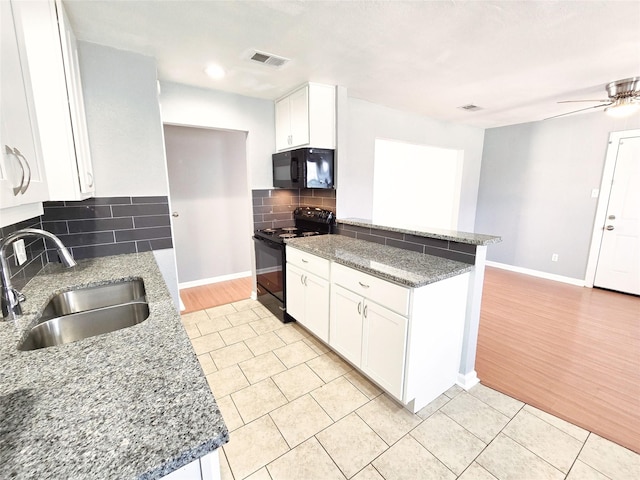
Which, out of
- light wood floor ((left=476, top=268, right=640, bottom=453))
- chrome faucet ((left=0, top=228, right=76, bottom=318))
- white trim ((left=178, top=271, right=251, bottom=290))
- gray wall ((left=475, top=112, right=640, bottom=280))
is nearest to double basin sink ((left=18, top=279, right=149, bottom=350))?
chrome faucet ((left=0, top=228, right=76, bottom=318))

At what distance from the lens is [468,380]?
2.00 m

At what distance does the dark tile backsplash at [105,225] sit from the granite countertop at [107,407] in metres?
1.21

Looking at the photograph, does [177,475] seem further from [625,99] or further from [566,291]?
[566,291]

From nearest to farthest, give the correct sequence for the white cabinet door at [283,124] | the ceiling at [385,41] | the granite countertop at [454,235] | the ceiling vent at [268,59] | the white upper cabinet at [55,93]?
the white upper cabinet at [55,93] < the ceiling at [385,41] < the granite countertop at [454,235] < the ceiling vent at [268,59] < the white cabinet door at [283,124]

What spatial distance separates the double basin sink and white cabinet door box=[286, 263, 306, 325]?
127cm

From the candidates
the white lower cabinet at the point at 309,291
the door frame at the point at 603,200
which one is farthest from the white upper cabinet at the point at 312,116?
the door frame at the point at 603,200

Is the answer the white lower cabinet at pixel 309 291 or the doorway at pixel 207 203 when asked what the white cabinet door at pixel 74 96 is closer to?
the white lower cabinet at pixel 309 291

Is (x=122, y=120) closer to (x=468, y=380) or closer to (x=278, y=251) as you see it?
(x=278, y=251)

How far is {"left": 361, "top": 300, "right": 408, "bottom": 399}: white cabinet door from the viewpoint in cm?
166

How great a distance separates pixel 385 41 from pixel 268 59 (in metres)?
0.91

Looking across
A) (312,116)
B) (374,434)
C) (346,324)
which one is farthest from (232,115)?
(374,434)

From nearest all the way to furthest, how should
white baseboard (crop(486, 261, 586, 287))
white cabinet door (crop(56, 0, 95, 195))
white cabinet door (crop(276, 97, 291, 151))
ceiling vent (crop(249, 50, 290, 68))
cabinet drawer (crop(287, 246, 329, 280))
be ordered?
white cabinet door (crop(56, 0, 95, 195)) < ceiling vent (crop(249, 50, 290, 68)) < cabinet drawer (crop(287, 246, 329, 280)) < white cabinet door (crop(276, 97, 291, 151)) < white baseboard (crop(486, 261, 586, 287))

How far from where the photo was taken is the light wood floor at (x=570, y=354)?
181 cm

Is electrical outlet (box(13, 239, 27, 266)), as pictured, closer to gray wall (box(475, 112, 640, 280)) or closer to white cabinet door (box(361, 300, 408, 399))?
white cabinet door (box(361, 300, 408, 399))
